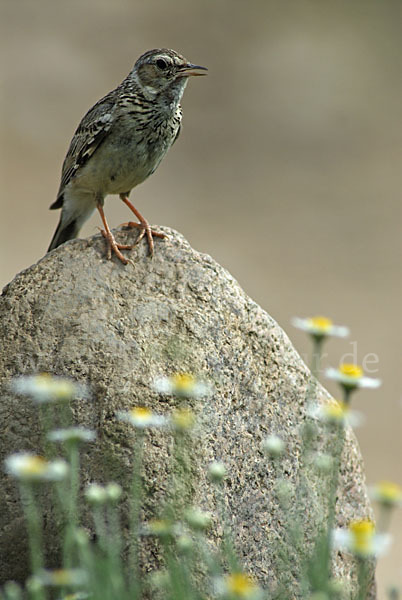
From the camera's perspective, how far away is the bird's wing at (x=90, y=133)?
16.5ft

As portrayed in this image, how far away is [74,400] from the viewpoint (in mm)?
3834

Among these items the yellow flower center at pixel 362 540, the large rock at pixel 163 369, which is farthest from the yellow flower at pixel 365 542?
the large rock at pixel 163 369

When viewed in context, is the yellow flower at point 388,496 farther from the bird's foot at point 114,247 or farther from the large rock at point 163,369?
the bird's foot at point 114,247

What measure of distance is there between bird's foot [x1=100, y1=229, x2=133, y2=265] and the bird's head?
1067 mm

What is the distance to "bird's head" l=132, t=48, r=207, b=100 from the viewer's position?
5004 mm

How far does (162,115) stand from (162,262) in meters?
1.10

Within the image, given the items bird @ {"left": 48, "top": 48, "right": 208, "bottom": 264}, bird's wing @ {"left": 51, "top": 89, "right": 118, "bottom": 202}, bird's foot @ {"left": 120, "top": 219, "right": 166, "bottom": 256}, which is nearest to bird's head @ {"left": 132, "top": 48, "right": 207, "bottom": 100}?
bird @ {"left": 48, "top": 48, "right": 208, "bottom": 264}

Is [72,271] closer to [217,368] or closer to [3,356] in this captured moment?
[3,356]

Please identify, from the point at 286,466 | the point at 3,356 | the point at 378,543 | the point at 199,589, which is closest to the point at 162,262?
the point at 3,356

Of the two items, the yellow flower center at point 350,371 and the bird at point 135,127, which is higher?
the bird at point 135,127

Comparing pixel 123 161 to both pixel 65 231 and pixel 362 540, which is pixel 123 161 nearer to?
pixel 65 231

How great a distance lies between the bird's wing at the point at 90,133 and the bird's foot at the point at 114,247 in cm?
81

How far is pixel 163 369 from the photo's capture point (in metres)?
3.97

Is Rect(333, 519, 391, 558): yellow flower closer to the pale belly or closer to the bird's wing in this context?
the pale belly
